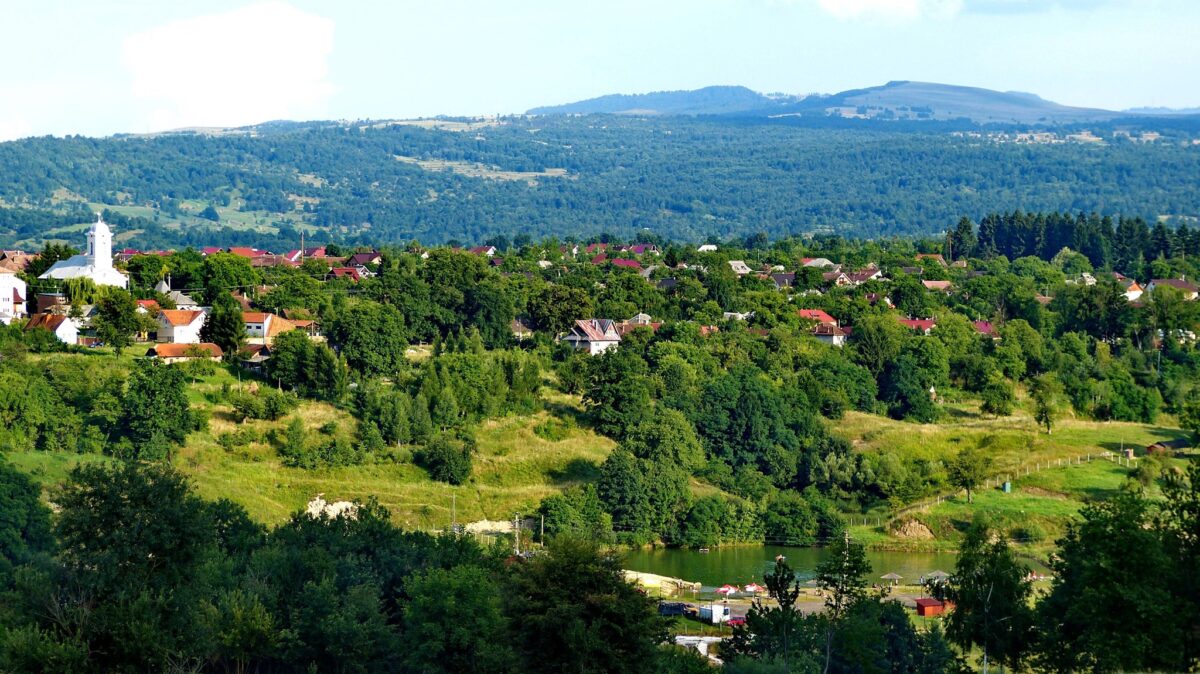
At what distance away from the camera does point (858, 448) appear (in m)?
44.8

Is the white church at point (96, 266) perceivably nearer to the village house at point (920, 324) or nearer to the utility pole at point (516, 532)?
the utility pole at point (516, 532)

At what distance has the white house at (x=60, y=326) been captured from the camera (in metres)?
44.3

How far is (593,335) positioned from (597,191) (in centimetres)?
13097

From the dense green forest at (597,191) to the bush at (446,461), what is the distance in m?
97.6

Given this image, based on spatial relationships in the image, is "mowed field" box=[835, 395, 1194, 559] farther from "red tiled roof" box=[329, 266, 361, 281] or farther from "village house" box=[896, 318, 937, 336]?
"red tiled roof" box=[329, 266, 361, 281]

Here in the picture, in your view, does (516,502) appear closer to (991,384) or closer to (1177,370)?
(991,384)

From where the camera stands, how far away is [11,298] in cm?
4784

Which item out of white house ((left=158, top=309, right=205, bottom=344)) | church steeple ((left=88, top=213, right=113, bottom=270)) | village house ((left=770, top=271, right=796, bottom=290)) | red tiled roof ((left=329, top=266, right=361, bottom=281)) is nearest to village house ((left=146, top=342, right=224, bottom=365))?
white house ((left=158, top=309, right=205, bottom=344))

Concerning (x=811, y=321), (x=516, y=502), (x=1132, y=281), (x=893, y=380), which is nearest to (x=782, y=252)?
(x=1132, y=281)

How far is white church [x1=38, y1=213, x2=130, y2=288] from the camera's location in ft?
167

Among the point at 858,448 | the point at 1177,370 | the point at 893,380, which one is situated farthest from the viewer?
the point at 1177,370

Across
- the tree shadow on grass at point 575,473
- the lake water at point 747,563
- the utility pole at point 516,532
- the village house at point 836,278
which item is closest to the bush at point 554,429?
the tree shadow on grass at point 575,473

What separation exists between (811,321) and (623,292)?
6.52 m

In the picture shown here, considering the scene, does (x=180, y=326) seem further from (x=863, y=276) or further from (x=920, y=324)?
(x=863, y=276)
